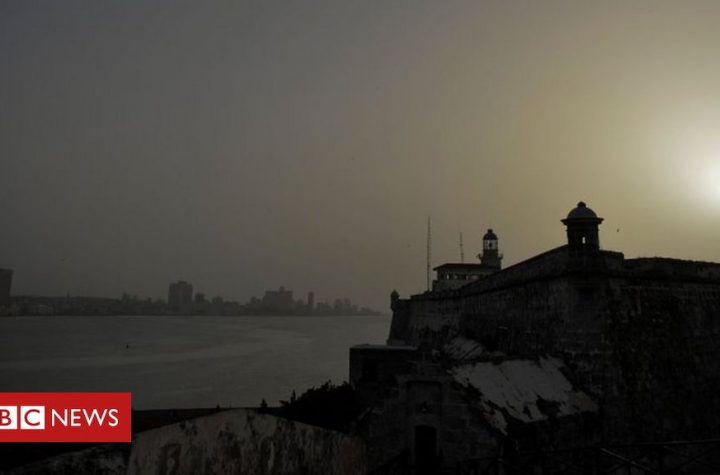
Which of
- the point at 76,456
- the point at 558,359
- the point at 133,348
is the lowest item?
the point at 133,348

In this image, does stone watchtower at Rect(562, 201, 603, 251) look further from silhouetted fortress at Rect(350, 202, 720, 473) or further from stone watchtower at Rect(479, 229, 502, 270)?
stone watchtower at Rect(479, 229, 502, 270)

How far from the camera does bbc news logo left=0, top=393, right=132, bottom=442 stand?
14.9ft

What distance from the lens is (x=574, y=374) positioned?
15406mm

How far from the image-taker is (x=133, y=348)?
10194 cm

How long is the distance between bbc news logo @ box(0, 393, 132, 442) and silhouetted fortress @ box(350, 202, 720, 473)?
7604 millimetres

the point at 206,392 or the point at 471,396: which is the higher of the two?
the point at 471,396

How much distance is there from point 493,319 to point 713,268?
368 inches

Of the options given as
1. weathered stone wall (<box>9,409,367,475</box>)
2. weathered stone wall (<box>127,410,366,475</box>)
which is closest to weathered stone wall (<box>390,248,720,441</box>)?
weathered stone wall (<box>127,410,366,475</box>)

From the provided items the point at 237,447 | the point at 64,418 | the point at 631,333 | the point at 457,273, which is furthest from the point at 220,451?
the point at 457,273

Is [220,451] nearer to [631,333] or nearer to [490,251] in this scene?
[631,333]

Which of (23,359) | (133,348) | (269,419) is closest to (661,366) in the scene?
(269,419)

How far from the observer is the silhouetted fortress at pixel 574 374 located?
11.9 meters

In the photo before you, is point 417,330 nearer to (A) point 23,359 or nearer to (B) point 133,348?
(A) point 23,359

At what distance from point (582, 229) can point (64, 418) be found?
15649 mm
